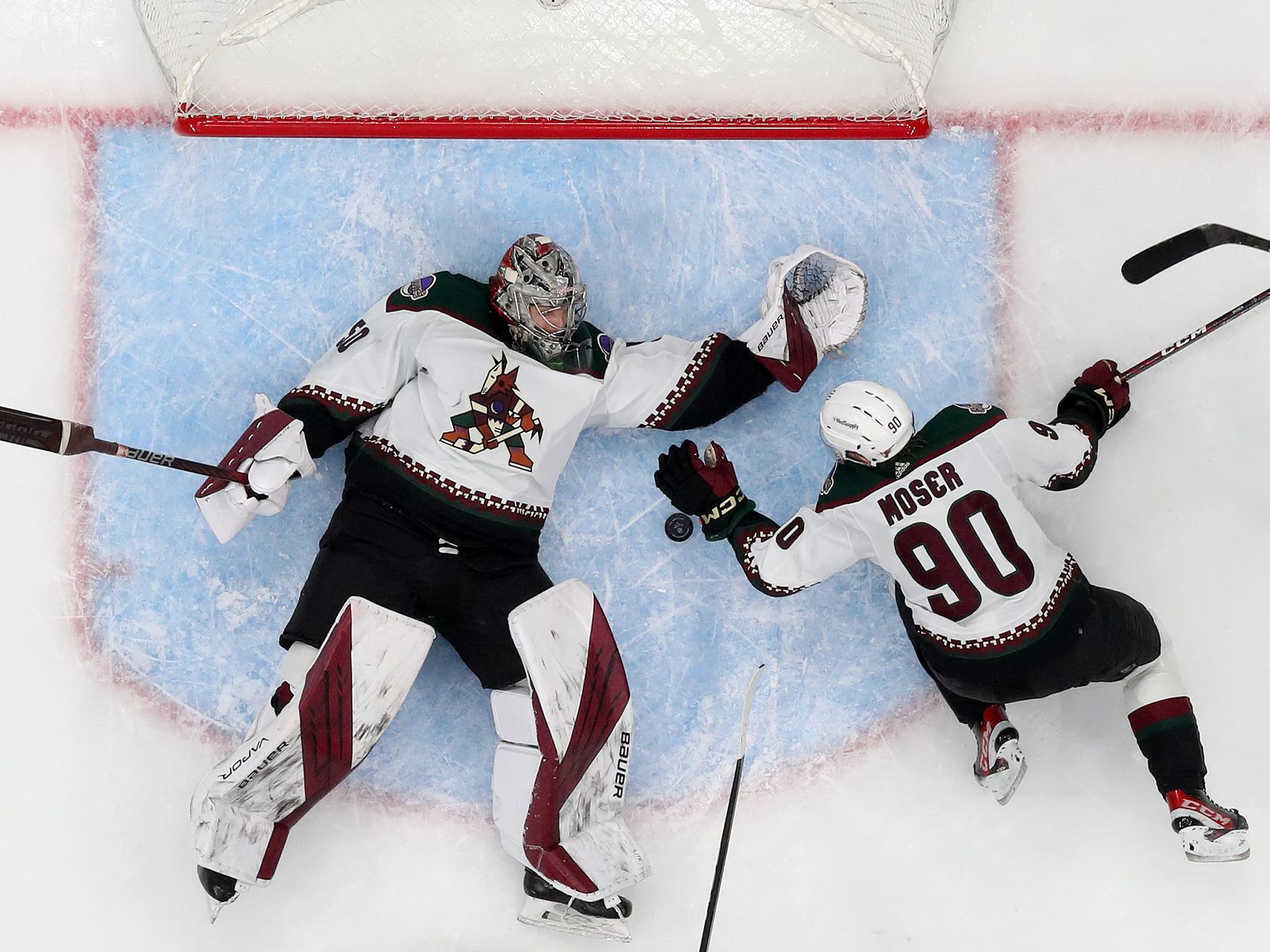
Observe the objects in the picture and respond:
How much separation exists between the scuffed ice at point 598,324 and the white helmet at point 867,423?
0.52m

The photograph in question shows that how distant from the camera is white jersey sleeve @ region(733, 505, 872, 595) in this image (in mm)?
2633

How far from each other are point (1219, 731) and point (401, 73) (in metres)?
2.91

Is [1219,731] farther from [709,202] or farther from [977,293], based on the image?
[709,202]

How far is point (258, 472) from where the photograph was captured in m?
2.52

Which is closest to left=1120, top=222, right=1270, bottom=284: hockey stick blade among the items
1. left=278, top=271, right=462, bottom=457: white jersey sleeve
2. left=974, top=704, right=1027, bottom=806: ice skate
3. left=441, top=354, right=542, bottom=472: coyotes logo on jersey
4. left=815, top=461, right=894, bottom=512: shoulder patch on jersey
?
left=815, top=461, right=894, bottom=512: shoulder patch on jersey

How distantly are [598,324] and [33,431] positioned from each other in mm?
1435

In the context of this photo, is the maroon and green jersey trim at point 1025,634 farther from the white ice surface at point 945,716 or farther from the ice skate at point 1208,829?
the ice skate at point 1208,829

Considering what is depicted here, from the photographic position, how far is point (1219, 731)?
302 centimetres

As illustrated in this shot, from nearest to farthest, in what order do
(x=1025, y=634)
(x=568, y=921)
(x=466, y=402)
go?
(x=1025, y=634) < (x=466, y=402) < (x=568, y=921)

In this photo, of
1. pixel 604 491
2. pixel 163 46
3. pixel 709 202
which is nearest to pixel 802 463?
pixel 604 491

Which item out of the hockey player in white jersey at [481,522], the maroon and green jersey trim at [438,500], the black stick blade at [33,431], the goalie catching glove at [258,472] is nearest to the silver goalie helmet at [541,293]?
the hockey player in white jersey at [481,522]

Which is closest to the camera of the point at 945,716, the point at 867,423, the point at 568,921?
the point at 867,423

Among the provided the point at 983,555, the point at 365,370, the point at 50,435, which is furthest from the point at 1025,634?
the point at 50,435

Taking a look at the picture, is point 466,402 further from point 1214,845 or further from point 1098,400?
point 1214,845
